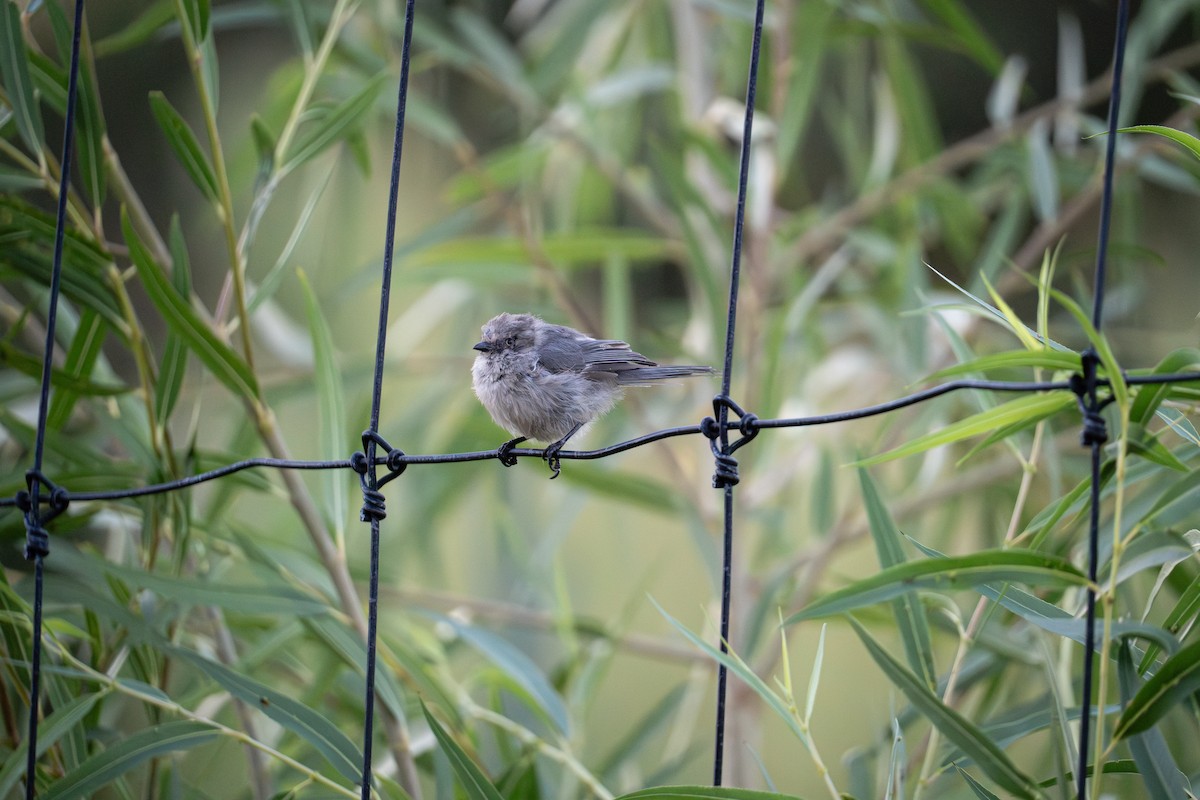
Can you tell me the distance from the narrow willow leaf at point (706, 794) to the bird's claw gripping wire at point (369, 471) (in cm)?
38

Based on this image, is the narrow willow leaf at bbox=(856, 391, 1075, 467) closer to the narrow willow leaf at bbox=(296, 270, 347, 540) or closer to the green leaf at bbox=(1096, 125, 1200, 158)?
the green leaf at bbox=(1096, 125, 1200, 158)

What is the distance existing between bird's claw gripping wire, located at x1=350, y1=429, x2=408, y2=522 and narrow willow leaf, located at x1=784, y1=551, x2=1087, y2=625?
0.45 metres

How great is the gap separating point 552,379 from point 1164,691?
3.14ft

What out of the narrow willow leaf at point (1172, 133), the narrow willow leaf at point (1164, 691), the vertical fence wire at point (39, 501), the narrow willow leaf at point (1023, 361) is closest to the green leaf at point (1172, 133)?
the narrow willow leaf at point (1172, 133)

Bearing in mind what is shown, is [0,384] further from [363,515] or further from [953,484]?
[953,484]

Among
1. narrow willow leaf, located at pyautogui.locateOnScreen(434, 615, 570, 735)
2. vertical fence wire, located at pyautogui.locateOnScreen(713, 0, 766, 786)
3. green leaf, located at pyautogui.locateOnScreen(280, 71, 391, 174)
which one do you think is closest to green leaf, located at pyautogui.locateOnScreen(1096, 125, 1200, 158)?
vertical fence wire, located at pyautogui.locateOnScreen(713, 0, 766, 786)

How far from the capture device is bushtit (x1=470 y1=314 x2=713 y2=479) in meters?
1.58

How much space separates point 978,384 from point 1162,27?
1760 mm

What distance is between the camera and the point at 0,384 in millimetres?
1995

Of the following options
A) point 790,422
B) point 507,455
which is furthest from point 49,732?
point 790,422

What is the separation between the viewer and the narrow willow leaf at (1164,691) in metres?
0.84

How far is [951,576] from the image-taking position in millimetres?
886

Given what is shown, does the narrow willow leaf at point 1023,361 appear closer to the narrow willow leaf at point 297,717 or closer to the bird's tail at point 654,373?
the bird's tail at point 654,373

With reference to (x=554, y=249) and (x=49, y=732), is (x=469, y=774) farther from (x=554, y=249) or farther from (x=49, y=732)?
(x=554, y=249)
